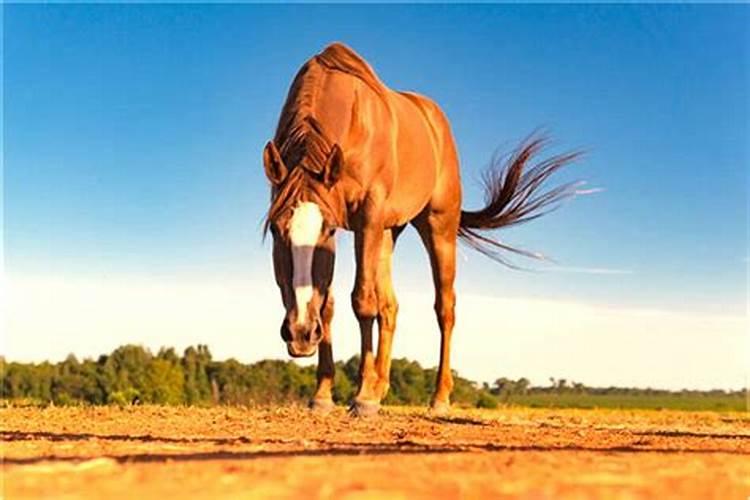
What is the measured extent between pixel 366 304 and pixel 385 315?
127cm

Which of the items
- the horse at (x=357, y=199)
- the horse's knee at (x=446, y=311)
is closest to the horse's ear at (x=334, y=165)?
the horse at (x=357, y=199)

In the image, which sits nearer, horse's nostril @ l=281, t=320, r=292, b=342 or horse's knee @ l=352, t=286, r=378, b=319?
horse's nostril @ l=281, t=320, r=292, b=342

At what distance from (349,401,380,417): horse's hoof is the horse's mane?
64.1 inches

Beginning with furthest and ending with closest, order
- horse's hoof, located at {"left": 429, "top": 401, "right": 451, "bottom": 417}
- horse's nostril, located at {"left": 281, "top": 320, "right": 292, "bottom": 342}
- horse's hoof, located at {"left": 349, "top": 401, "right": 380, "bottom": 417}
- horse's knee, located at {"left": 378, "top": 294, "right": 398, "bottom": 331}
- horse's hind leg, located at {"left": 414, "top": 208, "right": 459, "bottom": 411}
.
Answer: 1. horse's hind leg, located at {"left": 414, "top": 208, "right": 459, "bottom": 411}
2. horse's hoof, located at {"left": 429, "top": 401, "right": 451, "bottom": 417}
3. horse's knee, located at {"left": 378, "top": 294, "right": 398, "bottom": 331}
4. horse's hoof, located at {"left": 349, "top": 401, "right": 380, "bottom": 417}
5. horse's nostril, located at {"left": 281, "top": 320, "right": 292, "bottom": 342}

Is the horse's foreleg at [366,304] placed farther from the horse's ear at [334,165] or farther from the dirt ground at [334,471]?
the dirt ground at [334,471]

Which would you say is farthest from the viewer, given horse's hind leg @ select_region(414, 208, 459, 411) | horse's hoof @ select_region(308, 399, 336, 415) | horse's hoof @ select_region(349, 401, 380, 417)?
horse's hind leg @ select_region(414, 208, 459, 411)

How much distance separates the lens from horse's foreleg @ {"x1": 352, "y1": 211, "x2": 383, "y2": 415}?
7.82 metres

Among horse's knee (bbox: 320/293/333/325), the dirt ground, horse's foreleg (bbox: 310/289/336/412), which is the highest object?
horse's knee (bbox: 320/293/333/325)

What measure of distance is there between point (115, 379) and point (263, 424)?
135 feet

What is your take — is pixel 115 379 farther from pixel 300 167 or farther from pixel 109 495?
pixel 109 495

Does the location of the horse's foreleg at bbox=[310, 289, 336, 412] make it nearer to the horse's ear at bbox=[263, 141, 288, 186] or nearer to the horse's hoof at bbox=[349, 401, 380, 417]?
the horse's hoof at bbox=[349, 401, 380, 417]

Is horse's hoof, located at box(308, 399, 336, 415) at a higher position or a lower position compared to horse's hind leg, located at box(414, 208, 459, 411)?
lower

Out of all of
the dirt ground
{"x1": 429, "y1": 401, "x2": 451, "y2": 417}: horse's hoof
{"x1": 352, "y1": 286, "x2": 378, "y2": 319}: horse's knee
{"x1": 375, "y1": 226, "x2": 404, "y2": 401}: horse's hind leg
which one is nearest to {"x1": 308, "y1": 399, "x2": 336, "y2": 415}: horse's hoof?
{"x1": 375, "y1": 226, "x2": 404, "y2": 401}: horse's hind leg

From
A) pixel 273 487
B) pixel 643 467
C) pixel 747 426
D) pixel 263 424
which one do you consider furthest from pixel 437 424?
pixel 273 487
